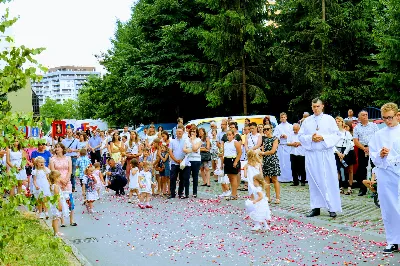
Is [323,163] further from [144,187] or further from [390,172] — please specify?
[144,187]

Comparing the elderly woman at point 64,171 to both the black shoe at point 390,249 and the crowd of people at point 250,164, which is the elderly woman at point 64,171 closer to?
the crowd of people at point 250,164

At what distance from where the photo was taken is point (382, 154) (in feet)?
26.0

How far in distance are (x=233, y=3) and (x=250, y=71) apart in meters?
4.30

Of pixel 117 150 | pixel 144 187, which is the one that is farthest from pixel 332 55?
pixel 144 187

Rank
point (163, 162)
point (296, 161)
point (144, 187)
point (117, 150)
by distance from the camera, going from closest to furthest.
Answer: point (144, 187) < point (163, 162) < point (296, 161) < point (117, 150)

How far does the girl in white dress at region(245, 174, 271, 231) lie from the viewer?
32.9 feet

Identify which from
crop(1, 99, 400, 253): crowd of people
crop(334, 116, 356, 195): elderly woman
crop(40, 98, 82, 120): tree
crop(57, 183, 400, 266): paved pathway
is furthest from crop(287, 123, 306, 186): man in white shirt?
crop(40, 98, 82, 120): tree

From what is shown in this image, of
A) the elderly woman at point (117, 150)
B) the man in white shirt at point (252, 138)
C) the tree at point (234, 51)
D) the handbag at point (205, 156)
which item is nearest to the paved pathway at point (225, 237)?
the man in white shirt at point (252, 138)

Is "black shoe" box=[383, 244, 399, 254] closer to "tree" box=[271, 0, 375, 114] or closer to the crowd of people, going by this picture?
the crowd of people

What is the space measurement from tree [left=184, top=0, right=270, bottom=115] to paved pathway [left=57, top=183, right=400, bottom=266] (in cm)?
1957

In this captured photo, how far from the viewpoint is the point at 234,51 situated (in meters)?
33.3

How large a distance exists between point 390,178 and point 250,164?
13.0 ft

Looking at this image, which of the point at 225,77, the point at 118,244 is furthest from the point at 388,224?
the point at 225,77

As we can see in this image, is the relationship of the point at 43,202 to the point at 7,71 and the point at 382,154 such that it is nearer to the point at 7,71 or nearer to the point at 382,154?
the point at 7,71
